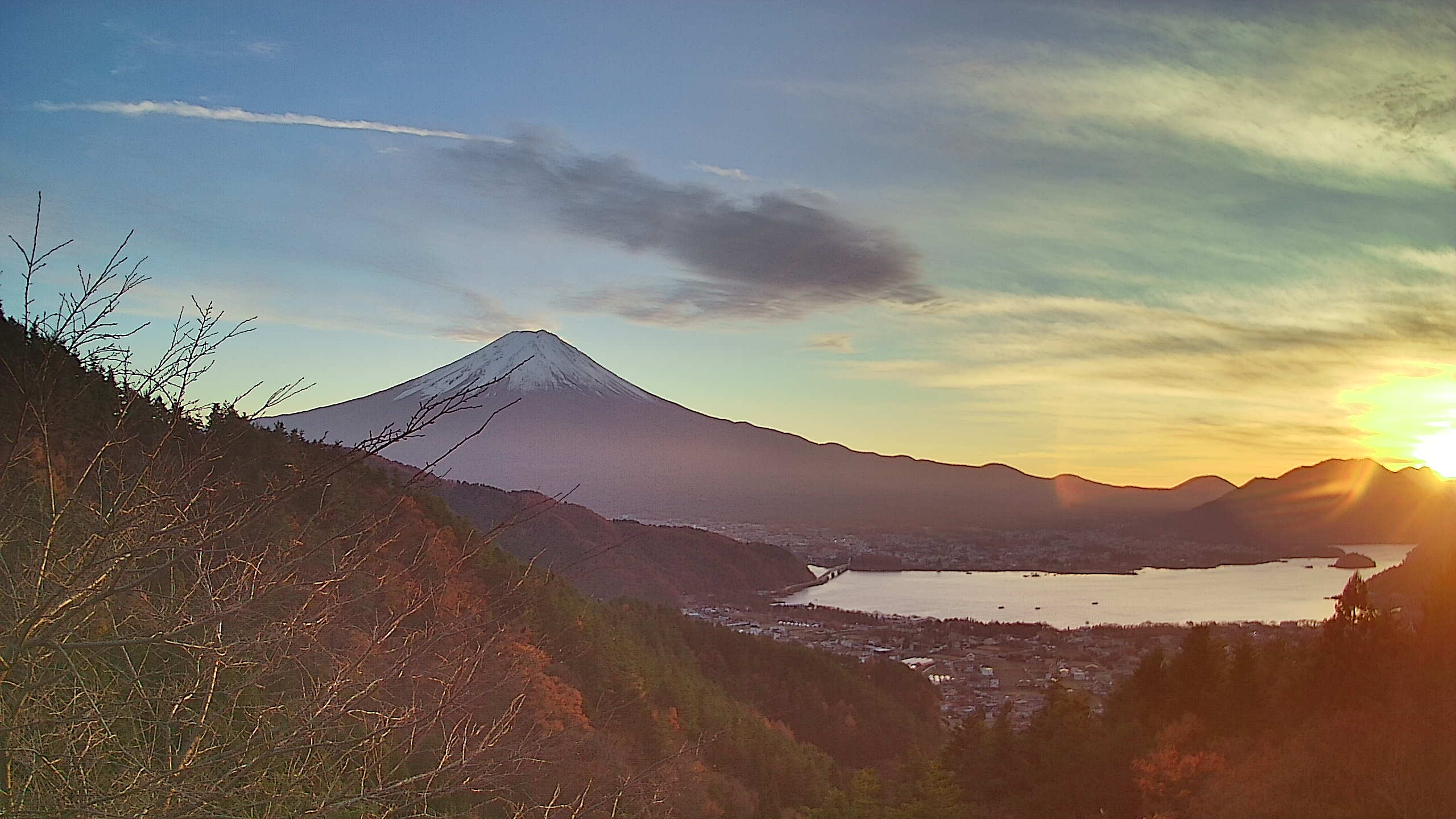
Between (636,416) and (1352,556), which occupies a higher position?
(636,416)

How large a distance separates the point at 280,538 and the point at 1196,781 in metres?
10.7

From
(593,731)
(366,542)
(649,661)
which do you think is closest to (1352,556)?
(649,661)

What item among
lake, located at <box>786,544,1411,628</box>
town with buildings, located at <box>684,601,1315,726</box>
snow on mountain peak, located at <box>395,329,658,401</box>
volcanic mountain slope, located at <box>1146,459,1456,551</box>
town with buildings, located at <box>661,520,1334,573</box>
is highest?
snow on mountain peak, located at <box>395,329,658,401</box>

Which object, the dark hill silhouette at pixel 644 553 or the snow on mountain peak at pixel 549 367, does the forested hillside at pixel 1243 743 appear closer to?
the dark hill silhouette at pixel 644 553

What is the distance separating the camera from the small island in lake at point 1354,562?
50094 millimetres

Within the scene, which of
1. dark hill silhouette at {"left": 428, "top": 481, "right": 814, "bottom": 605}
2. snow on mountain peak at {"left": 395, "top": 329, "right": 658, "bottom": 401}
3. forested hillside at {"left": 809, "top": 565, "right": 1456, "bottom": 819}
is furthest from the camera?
snow on mountain peak at {"left": 395, "top": 329, "right": 658, "bottom": 401}

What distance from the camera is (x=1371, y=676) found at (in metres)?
10.6

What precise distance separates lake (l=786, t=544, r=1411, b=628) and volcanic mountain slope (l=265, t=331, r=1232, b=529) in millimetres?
23401

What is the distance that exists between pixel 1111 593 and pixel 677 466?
2230 inches

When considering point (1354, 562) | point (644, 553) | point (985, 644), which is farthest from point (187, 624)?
point (1354, 562)

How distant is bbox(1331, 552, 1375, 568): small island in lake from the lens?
164 ft

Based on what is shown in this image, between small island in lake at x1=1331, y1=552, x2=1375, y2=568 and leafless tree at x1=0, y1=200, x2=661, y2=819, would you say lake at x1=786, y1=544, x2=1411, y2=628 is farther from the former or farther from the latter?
leafless tree at x1=0, y1=200, x2=661, y2=819

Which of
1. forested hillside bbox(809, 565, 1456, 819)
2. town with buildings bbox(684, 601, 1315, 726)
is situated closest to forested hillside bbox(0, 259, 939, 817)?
forested hillside bbox(809, 565, 1456, 819)

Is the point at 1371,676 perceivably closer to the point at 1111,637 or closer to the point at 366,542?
the point at 366,542
